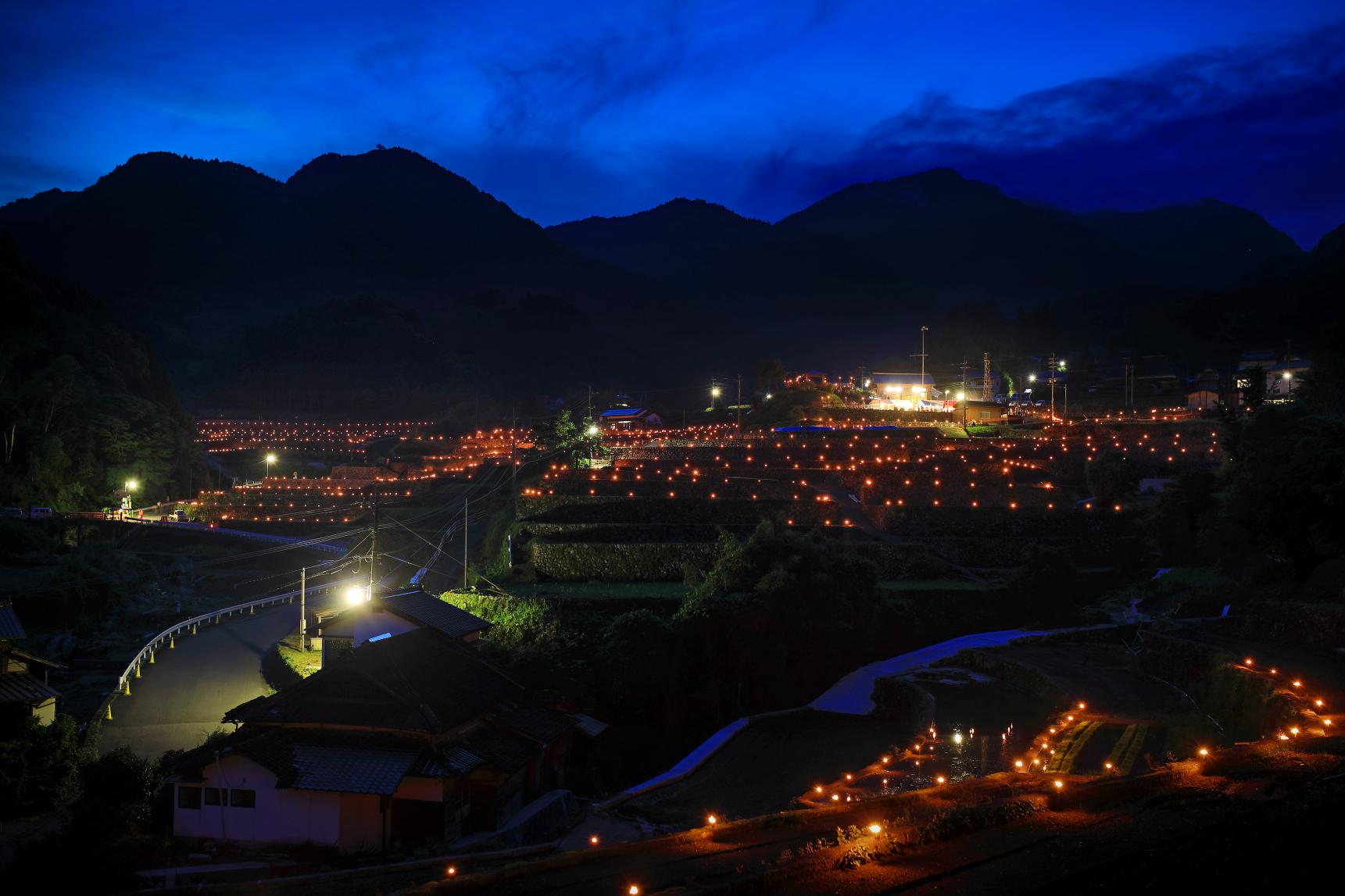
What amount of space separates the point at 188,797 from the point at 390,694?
3193mm

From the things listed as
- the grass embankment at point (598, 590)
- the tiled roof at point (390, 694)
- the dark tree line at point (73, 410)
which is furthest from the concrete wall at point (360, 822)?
the dark tree line at point (73, 410)

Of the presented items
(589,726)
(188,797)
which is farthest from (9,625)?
(589,726)

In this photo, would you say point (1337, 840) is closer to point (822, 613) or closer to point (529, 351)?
point (822, 613)

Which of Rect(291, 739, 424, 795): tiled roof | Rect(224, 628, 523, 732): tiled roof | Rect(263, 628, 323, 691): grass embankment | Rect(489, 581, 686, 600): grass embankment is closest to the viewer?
Rect(291, 739, 424, 795): tiled roof

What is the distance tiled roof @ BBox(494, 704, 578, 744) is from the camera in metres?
15.7

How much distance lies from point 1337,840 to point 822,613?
16.6 m

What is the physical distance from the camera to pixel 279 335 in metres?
101

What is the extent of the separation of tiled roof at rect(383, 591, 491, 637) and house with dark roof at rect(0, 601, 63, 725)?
7297mm

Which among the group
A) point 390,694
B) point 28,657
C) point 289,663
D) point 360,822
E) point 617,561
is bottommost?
point 289,663

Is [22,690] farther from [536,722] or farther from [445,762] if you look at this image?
[445,762]

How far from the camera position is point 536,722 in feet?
53.7

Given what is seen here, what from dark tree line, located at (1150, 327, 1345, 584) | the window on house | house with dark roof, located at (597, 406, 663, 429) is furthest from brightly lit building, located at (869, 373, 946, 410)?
the window on house

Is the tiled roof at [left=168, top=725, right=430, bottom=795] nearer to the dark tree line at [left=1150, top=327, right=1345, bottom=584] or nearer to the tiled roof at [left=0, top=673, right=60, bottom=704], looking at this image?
the tiled roof at [left=0, top=673, right=60, bottom=704]

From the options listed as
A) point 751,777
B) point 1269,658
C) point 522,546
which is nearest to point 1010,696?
point 1269,658
